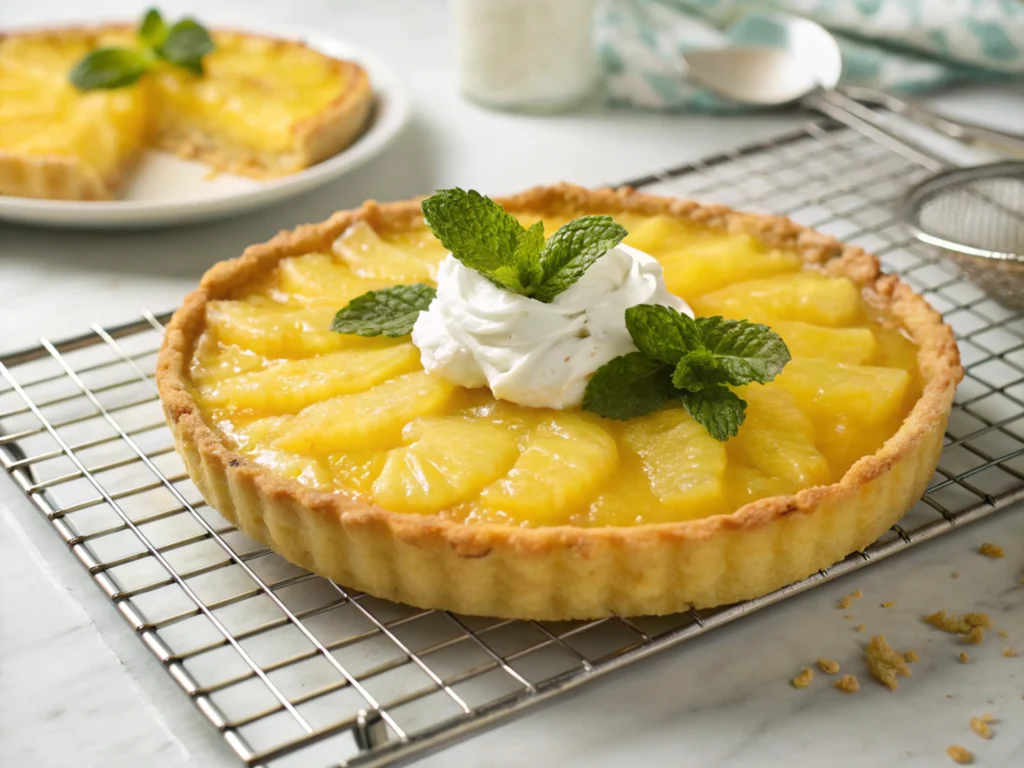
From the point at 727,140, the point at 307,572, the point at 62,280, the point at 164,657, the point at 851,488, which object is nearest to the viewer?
the point at 164,657

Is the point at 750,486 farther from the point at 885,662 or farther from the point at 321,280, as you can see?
the point at 321,280

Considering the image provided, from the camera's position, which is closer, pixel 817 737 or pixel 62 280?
pixel 817 737

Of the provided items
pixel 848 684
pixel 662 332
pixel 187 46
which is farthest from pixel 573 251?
pixel 187 46

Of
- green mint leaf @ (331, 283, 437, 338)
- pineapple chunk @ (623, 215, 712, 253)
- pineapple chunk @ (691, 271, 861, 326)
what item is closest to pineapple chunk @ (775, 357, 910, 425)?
pineapple chunk @ (691, 271, 861, 326)

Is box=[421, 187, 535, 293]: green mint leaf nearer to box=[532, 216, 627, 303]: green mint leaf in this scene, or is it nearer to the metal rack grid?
box=[532, 216, 627, 303]: green mint leaf

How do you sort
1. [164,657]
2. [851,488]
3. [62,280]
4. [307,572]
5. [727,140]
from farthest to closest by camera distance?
[727,140], [62,280], [307,572], [851,488], [164,657]

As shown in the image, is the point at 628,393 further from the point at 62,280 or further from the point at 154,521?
the point at 62,280

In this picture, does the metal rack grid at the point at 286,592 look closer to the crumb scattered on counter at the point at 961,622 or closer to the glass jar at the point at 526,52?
the crumb scattered on counter at the point at 961,622

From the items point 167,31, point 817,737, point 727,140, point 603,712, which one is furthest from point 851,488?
point 167,31
